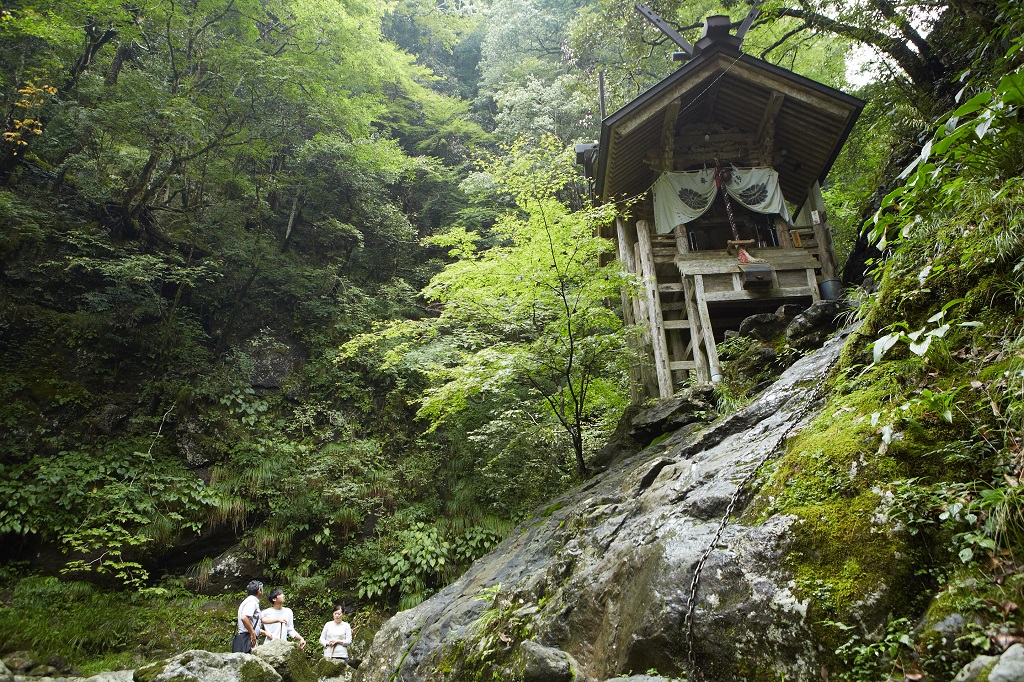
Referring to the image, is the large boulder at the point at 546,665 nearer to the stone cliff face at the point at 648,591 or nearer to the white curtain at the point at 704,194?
the stone cliff face at the point at 648,591

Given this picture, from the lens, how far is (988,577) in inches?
88.5

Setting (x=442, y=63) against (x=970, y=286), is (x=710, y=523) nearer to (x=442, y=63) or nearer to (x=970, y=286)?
(x=970, y=286)

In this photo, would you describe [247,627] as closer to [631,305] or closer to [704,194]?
[631,305]

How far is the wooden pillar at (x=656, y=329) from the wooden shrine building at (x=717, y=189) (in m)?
0.02

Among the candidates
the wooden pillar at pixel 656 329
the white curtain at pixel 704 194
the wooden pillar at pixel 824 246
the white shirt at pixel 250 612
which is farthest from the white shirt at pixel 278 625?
the wooden pillar at pixel 824 246

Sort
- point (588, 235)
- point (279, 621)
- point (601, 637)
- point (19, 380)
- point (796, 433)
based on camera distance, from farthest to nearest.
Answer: point (19, 380)
point (588, 235)
point (279, 621)
point (796, 433)
point (601, 637)

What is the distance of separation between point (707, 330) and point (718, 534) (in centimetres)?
669

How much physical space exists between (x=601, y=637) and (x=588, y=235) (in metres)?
6.48

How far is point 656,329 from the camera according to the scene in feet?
34.0

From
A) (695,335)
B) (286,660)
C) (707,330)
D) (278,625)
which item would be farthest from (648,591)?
(695,335)

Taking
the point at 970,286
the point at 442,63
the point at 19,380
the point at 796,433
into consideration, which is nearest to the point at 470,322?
the point at 796,433

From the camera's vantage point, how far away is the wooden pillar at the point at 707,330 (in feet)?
30.5

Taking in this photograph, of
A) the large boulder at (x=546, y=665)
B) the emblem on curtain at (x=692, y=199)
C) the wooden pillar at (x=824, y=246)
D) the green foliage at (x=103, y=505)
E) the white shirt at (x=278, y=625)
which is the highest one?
the emblem on curtain at (x=692, y=199)

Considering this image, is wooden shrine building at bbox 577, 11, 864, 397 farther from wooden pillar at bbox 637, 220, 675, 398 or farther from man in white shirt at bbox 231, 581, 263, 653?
man in white shirt at bbox 231, 581, 263, 653
